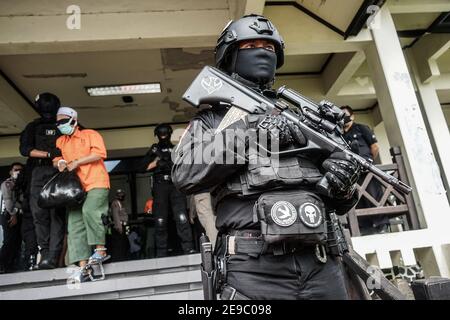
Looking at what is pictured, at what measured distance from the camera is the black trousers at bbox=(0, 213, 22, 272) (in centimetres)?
439

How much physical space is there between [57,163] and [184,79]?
3026 mm

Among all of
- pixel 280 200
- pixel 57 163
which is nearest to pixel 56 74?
pixel 57 163

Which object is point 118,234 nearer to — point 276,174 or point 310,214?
point 276,174

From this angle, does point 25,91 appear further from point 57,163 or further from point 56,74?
point 57,163

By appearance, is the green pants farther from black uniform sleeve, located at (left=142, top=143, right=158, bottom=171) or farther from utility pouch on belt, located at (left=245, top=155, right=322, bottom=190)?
utility pouch on belt, located at (left=245, top=155, right=322, bottom=190)

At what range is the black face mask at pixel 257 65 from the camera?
1903 millimetres

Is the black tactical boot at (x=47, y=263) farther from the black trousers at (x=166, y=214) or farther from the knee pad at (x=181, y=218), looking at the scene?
the knee pad at (x=181, y=218)

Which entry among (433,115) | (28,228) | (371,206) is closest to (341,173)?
(371,206)

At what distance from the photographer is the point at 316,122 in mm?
1751

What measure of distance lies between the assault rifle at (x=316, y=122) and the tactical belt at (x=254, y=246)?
182mm

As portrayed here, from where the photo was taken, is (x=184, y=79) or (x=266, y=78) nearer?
(x=266, y=78)

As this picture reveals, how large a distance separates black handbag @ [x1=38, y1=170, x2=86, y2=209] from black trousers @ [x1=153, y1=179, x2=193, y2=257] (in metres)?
1.12

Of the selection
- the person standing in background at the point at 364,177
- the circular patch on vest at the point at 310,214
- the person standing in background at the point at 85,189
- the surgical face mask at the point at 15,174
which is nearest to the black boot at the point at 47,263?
the person standing in background at the point at 85,189
